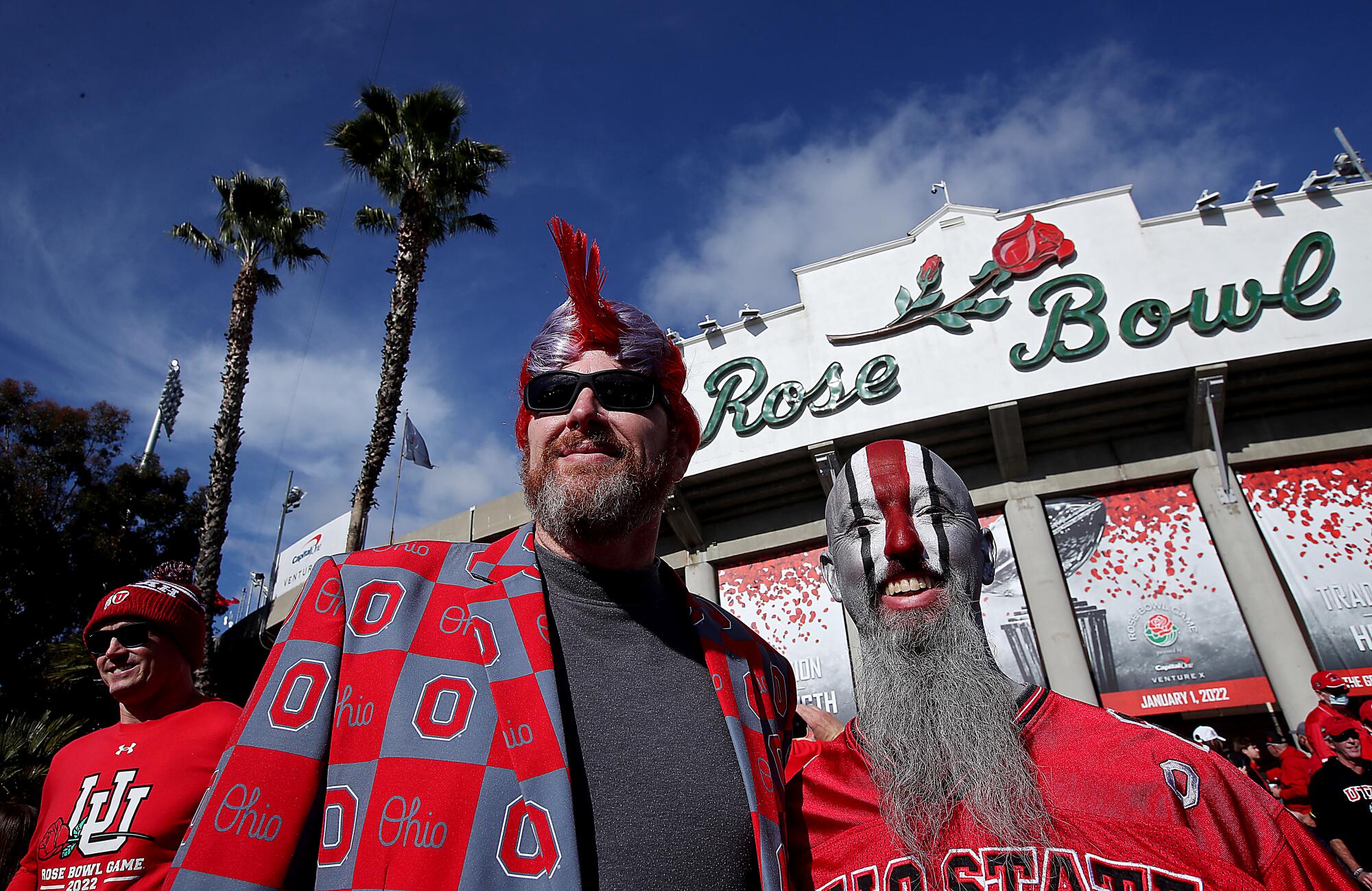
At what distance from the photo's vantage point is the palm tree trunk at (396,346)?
1045 centimetres

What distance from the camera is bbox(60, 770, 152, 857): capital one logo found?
2193 mm

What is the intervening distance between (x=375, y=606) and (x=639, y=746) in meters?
0.67

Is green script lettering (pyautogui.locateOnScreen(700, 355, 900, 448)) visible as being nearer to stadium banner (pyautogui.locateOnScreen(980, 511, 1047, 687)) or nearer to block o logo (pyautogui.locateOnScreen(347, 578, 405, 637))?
stadium banner (pyautogui.locateOnScreen(980, 511, 1047, 687))

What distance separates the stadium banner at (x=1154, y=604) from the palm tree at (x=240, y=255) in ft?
44.3

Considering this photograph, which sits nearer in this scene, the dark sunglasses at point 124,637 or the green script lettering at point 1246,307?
the dark sunglasses at point 124,637

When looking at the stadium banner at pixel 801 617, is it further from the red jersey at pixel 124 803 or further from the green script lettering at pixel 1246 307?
the red jersey at pixel 124 803

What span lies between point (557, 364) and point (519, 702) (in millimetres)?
1000

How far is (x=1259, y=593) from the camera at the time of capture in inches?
403

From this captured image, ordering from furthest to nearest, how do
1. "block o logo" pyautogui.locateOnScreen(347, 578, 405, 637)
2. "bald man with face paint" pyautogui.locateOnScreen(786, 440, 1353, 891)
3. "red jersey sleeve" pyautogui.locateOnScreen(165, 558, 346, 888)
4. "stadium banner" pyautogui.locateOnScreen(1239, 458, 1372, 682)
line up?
"stadium banner" pyautogui.locateOnScreen(1239, 458, 1372, 682), "block o logo" pyautogui.locateOnScreen(347, 578, 405, 637), "bald man with face paint" pyautogui.locateOnScreen(786, 440, 1353, 891), "red jersey sleeve" pyautogui.locateOnScreen(165, 558, 346, 888)

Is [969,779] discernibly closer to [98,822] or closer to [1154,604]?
[98,822]

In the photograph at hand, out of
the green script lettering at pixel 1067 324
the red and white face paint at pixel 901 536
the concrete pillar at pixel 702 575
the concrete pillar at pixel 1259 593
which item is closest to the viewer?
the red and white face paint at pixel 901 536

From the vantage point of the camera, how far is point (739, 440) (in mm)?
12852

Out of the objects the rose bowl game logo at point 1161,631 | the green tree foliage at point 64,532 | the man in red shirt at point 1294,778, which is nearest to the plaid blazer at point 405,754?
the man in red shirt at point 1294,778

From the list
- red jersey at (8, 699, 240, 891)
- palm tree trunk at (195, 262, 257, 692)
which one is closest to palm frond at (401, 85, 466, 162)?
palm tree trunk at (195, 262, 257, 692)
